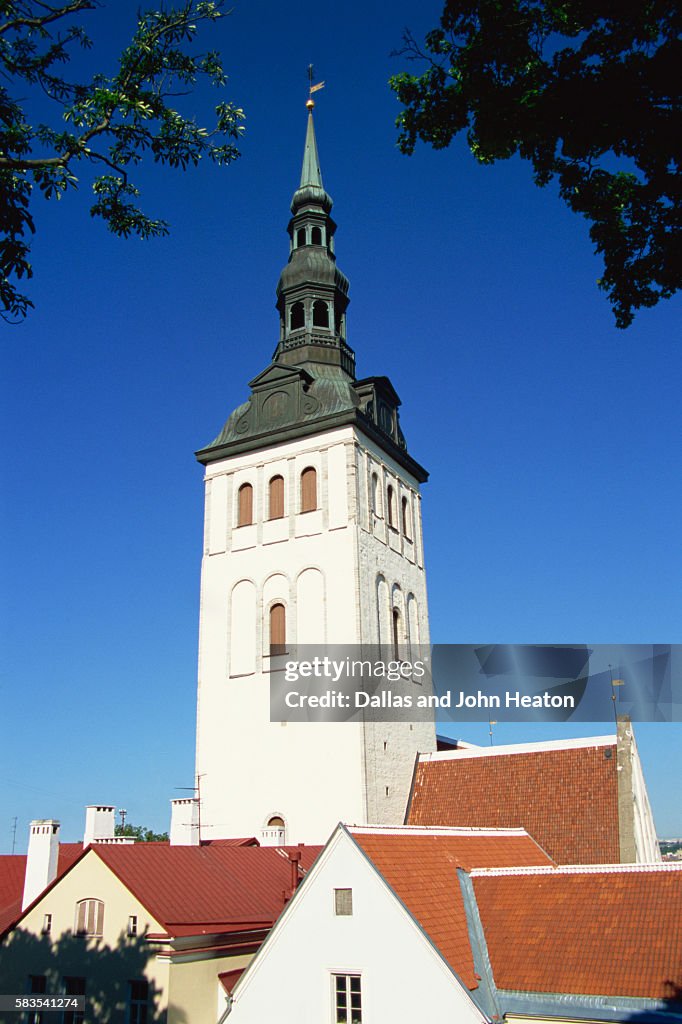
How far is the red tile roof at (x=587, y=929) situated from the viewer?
1509 cm

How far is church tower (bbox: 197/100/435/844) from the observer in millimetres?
28781

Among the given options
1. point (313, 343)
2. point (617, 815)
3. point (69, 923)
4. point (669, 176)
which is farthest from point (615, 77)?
point (313, 343)

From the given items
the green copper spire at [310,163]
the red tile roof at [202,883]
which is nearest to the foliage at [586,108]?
the red tile roof at [202,883]

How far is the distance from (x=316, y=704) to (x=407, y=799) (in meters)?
4.74

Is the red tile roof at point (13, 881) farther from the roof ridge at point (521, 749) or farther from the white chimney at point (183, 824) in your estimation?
the roof ridge at point (521, 749)

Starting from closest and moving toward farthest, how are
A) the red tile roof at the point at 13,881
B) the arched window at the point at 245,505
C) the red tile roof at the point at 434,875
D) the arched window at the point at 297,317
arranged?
1. the red tile roof at the point at 434,875
2. the red tile roof at the point at 13,881
3. the arched window at the point at 245,505
4. the arched window at the point at 297,317

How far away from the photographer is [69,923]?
20047mm

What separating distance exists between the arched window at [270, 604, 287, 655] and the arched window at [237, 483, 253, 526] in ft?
12.7

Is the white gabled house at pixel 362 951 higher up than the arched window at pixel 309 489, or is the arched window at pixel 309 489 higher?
the arched window at pixel 309 489

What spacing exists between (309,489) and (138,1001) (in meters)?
18.4

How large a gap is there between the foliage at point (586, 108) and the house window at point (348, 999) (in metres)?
12.7

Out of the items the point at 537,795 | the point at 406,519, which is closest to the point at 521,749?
the point at 537,795

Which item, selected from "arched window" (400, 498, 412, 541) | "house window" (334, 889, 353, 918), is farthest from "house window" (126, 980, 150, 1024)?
"arched window" (400, 498, 412, 541)

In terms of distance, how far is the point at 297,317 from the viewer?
3747 centimetres
